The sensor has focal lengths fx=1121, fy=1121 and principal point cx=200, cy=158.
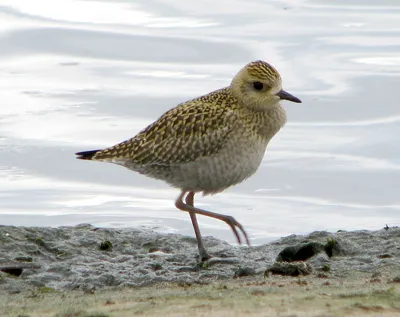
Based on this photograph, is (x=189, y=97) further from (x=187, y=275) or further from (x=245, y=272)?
(x=245, y=272)

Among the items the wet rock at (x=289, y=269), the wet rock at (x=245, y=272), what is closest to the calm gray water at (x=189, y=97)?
the wet rock at (x=245, y=272)

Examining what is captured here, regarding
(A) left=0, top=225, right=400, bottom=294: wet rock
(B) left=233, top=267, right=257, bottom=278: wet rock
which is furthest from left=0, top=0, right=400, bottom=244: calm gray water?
(B) left=233, top=267, right=257, bottom=278: wet rock

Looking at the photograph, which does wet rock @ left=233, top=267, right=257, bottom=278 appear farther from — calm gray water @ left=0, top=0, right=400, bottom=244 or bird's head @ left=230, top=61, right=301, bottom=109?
calm gray water @ left=0, top=0, right=400, bottom=244

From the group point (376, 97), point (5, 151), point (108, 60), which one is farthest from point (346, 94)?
point (5, 151)

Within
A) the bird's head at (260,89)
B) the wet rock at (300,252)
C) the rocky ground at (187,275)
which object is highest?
the bird's head at (260,89)

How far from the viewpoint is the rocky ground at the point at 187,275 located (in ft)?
21.6

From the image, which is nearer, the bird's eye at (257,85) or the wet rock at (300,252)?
the wet rock at (300,252)

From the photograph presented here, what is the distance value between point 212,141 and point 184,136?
27 centimetres

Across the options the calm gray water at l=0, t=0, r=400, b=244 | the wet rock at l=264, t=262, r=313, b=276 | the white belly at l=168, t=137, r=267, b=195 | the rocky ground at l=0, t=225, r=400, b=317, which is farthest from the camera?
the calm gray water at l=0, t=0, r=400, b=244

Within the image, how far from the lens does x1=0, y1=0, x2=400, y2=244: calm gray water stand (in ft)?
42.8

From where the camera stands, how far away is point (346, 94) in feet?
53.5

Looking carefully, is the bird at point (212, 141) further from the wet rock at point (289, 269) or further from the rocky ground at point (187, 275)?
the wet rock at point (289, 269)

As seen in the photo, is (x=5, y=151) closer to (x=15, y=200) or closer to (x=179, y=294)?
(x=15, y=200)

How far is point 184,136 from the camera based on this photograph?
9477mm
